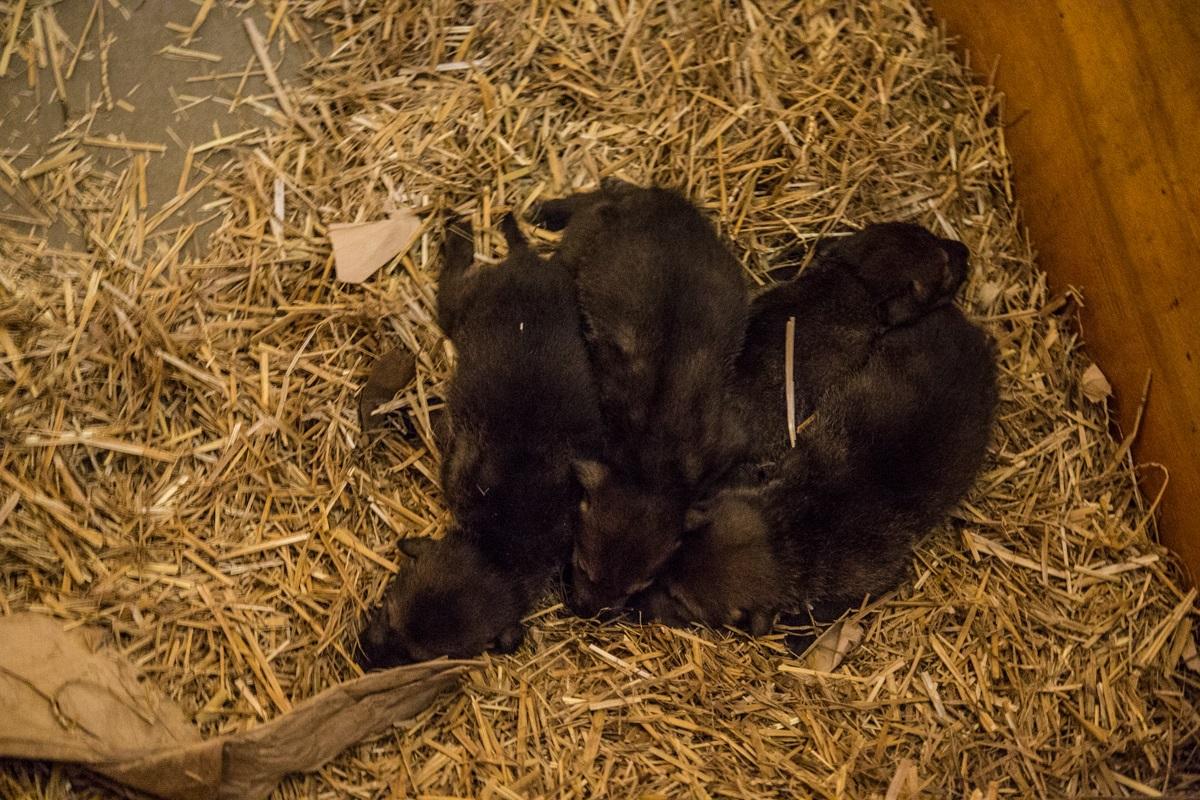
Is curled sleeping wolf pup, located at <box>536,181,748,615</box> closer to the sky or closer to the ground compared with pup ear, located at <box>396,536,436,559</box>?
closer to the sky

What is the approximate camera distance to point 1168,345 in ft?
10.5

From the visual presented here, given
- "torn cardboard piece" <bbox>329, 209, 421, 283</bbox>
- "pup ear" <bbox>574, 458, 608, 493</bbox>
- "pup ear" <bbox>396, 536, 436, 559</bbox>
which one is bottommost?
"pup ear" <bbox>396, 536, 436, 559</bbox>

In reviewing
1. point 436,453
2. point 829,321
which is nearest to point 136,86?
point 436,453

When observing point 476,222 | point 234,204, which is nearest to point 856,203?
point 476,222

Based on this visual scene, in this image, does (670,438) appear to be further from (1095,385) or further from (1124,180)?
(1124,180)

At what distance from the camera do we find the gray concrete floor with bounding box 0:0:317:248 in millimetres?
3404

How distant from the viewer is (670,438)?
3.09m

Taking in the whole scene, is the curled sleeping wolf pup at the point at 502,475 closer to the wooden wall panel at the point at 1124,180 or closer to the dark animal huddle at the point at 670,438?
the dark animal huddle at the point at 670,438

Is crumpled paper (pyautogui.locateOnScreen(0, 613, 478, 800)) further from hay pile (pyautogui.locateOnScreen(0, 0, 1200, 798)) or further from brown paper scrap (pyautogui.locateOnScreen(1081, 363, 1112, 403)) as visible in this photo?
brown paper scrap (pyautogui.locateOnScreen(1081, 363, 1112, 403))

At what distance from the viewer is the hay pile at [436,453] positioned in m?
3.04

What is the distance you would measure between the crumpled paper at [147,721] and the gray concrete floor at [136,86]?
1.44 meters

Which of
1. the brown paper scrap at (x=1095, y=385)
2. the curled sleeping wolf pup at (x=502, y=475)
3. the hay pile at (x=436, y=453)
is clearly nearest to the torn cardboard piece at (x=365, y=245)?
the hay pile at (x=436, y=453)

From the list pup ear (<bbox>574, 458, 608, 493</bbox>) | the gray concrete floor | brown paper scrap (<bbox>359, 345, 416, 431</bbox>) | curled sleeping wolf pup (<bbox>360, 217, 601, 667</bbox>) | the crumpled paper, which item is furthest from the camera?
the gray concrete floor

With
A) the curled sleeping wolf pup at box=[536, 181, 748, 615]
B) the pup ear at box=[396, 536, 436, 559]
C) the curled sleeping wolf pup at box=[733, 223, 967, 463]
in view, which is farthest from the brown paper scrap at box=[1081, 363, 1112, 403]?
the pup ear at box=[396, 536, 436, 559]
